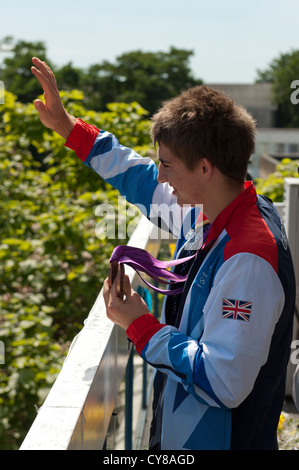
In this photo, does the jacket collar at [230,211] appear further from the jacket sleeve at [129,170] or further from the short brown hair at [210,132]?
the jacket sleeve at [129,170]

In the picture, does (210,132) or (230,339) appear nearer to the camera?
(230,339)

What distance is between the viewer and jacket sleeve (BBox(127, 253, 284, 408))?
4.47 feet

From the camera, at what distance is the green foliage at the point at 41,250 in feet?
12.7

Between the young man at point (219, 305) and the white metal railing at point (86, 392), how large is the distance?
13 centimetres

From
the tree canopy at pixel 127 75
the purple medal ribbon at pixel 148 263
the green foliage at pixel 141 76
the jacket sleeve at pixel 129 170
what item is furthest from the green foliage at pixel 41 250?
the green foliage at pixel 141 76

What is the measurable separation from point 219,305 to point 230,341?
0.08 m

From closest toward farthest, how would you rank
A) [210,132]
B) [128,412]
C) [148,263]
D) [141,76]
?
1. [210,132]
2. [148,263]
3. [128,412]
4. [141,76]

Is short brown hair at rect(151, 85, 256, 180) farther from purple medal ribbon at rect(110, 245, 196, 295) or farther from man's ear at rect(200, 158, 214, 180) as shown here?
purple medal ribbon at rect(110, 245, 196, 295)

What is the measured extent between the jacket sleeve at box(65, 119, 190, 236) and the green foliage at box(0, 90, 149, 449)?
192cm

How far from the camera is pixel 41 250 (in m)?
4.95

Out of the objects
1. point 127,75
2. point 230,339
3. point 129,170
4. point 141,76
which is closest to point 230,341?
point 230,339

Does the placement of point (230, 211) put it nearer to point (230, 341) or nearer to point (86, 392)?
point (230, 341)
